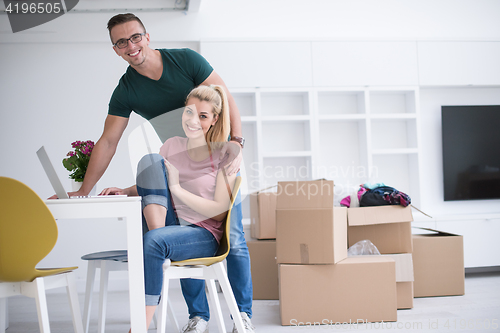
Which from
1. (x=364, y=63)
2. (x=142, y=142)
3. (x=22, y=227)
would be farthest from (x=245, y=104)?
(x=22, y=227)

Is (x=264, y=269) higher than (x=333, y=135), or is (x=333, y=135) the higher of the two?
(x=333, y=135)

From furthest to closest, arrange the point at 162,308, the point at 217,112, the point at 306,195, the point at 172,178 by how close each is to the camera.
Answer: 1. the point at 306,195
2. the point at 217,112
3. the point at 172,178
4. the point at 162,308

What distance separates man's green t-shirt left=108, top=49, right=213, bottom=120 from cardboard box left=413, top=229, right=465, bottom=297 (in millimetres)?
1665

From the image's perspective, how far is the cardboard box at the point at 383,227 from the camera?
7.56 ft

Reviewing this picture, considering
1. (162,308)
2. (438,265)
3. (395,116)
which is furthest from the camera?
(395,116)

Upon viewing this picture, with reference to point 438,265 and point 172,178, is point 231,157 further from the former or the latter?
point 438,265

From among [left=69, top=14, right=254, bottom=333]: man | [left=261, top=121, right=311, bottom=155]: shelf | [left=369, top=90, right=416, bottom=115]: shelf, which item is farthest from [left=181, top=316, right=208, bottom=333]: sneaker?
[left=369, top=90, right=416, bottom=115]: shelf

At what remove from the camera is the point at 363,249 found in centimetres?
236

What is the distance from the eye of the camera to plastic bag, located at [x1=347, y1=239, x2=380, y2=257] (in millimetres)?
2338

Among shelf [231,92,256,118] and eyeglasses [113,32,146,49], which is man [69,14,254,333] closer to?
eyeglasses [113,32,146,49]

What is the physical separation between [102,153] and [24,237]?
1.75ft

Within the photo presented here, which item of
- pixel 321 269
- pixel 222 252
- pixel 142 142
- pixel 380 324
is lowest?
pixel 380 324

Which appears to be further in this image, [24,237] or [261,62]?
[261,62]

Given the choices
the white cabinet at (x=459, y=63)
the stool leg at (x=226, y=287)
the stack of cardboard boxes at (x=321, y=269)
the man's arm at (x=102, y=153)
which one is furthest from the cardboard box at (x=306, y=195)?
the white cabinet at (x=459, y=63)
